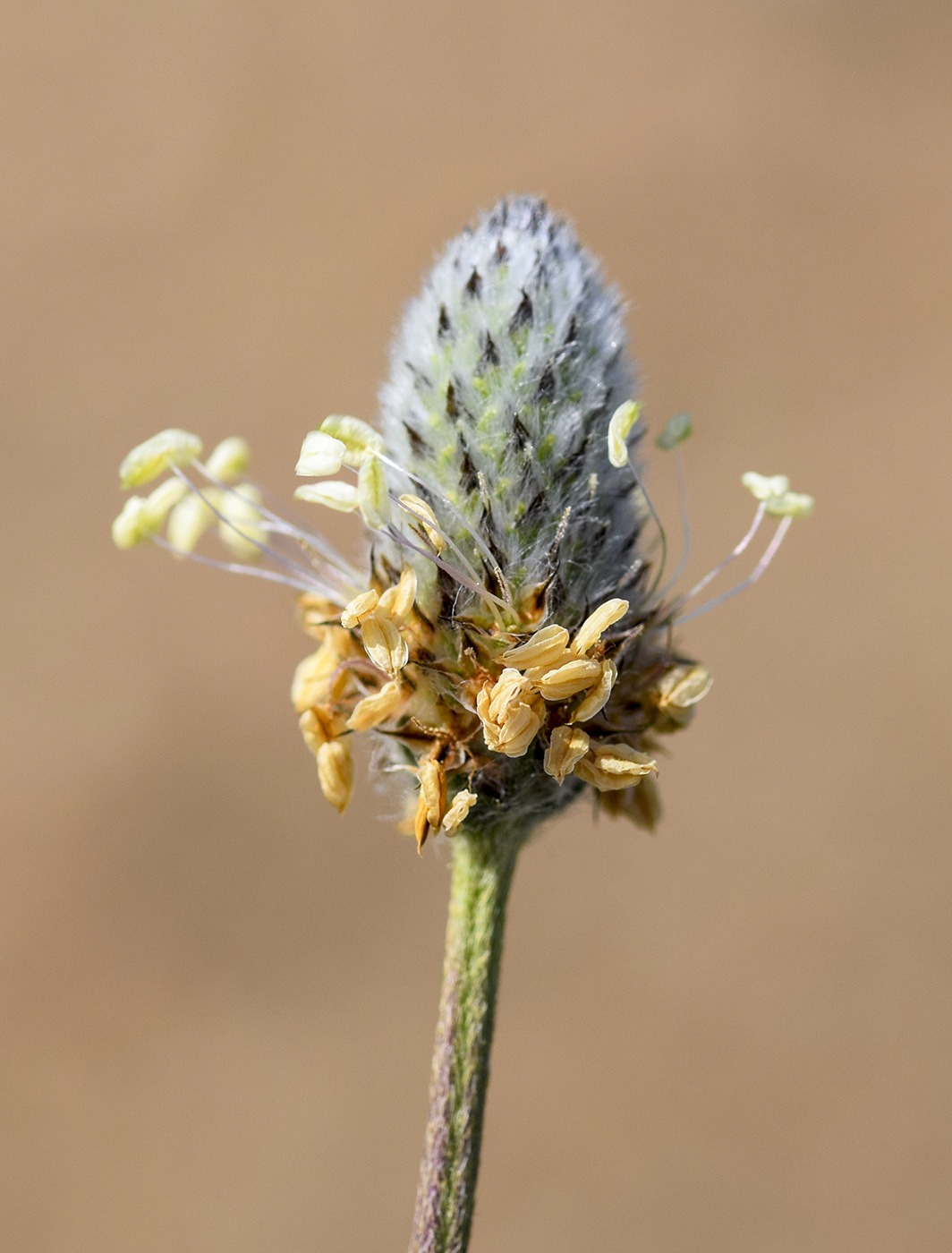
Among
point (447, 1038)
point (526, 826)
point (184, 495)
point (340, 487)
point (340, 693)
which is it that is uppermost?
point (184, 495)

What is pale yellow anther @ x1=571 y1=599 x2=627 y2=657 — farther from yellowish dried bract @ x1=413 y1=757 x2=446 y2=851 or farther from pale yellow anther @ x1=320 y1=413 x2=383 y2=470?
pale yellow anther @ x1=320 y1=413 x2=383 y2=470

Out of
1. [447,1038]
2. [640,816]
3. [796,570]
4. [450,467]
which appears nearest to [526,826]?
[640,816]

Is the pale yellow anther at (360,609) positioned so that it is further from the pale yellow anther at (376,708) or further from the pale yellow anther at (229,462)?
the pale yellow anther at (229,462)

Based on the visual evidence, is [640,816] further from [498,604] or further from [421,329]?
[421,329]

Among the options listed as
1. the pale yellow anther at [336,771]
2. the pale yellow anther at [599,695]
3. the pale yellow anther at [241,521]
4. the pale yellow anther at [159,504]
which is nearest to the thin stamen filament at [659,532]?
the pale yellow anther at [599,695]

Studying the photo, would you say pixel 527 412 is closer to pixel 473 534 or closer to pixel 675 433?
pixel 473 534
